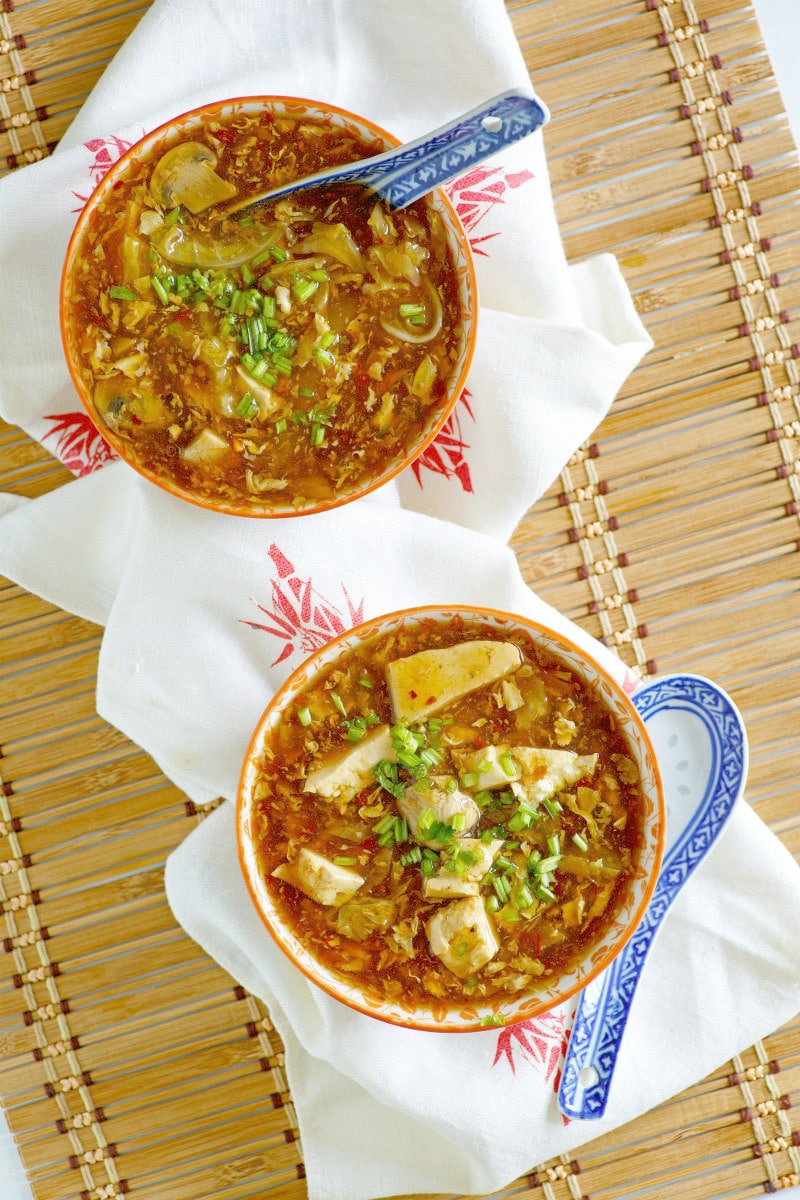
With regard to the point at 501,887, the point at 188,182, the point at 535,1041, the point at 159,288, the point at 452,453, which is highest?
the point at 188,182

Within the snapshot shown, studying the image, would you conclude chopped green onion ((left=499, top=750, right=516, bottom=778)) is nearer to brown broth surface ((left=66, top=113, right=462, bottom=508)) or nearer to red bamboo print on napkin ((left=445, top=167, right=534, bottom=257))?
brown broth surface ((left=66, top=113, right=462, bottom=508))

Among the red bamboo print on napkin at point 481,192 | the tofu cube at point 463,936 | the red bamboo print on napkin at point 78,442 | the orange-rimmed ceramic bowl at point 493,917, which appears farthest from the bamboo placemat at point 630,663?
the tofu cube at point 463,936

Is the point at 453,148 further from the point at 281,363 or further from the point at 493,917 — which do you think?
the point at 493,917

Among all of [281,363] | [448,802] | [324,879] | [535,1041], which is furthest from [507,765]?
[281,363]

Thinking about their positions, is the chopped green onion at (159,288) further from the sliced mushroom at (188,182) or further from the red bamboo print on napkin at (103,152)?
the red bamboo print on napkin at (103,152)

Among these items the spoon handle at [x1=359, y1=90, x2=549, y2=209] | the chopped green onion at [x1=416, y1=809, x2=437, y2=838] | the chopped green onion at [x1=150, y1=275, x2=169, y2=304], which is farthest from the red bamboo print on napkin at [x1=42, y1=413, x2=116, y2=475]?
the chopped green onion at [x1=416, y1=809, x2=437, y2=838]

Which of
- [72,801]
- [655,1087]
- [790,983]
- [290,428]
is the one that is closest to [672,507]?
[290,428]
